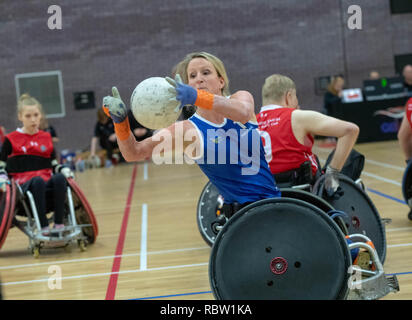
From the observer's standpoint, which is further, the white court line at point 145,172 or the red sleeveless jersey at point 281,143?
the white court line at point 145,172

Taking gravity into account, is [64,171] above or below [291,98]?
below

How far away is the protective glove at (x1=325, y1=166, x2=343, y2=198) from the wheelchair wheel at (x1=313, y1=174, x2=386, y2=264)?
0.12ft

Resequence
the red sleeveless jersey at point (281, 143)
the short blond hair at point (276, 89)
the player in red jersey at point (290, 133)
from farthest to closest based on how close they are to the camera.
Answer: the short blond hair at point (276, 89) → the red sleeveless jersey at point (281, 143) → the player in red jersey at point (290, 133)

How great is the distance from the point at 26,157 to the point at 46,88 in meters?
10.1

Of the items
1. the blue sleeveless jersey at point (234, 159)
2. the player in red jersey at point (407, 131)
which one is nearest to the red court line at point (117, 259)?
the blue sleeveless jersey at point (234, 159)

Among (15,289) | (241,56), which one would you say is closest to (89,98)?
(241,56)

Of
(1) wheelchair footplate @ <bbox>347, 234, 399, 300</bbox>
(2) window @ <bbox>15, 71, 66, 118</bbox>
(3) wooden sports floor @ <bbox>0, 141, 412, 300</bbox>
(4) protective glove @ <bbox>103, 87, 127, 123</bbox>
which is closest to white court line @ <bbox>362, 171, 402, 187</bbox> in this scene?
(3) wooden sports floor @ <bbox>0, 141, 412, 300</bbox>

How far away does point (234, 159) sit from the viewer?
9.29 feet

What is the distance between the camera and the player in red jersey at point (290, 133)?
12.5ft

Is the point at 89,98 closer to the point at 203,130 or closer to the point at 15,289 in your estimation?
the point at 15,289

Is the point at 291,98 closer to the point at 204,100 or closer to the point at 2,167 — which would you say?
the point at 204,100

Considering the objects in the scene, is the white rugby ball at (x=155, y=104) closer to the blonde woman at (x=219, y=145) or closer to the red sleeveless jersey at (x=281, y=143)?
the blonde woman at (x=219, y=145)

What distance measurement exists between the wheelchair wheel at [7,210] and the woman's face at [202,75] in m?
2.77

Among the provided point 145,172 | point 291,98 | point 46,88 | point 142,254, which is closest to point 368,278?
point 291,98
